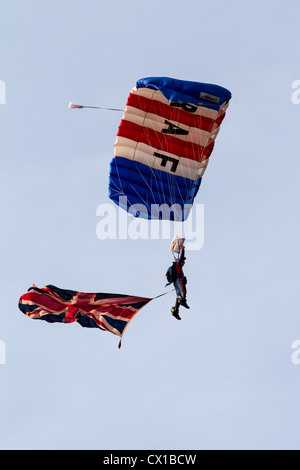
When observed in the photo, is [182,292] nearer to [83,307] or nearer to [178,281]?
[178,281]

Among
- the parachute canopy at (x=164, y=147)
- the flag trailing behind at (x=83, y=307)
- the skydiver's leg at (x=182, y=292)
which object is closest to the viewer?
the skydiver's leg at (x=182, y=292)

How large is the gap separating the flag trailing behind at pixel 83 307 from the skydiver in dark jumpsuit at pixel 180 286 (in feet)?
7.60

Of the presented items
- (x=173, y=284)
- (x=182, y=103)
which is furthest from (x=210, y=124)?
(x=173, y=284)

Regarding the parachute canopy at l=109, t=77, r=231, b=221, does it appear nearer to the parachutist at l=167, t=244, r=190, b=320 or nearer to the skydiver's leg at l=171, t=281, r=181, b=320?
the parachutist at l=167, t=244, r=190, b=320

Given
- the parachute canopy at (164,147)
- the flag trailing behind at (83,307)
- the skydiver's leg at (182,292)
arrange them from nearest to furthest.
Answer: the skydiver's leg at (182,292)
the parachute canopy at (164,147)
the flag trailing behind at (83,307)

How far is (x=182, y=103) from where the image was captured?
18.6 m

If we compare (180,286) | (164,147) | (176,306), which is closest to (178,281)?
(180,286)

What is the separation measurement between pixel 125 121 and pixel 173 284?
4.75 m

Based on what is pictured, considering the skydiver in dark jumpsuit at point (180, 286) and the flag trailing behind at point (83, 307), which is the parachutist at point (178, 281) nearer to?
the skydiver in dark jumpsuit at point (180, 286)

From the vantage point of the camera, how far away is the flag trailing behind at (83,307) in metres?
20.2

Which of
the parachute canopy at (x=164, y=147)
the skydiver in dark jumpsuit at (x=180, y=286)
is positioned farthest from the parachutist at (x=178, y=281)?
the parachute canopy at (x=164, y=147)

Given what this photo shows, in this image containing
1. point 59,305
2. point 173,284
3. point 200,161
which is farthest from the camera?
point 59,305

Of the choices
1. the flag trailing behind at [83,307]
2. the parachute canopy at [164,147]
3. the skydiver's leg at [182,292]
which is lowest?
the flag trailing behind at [83,307]
